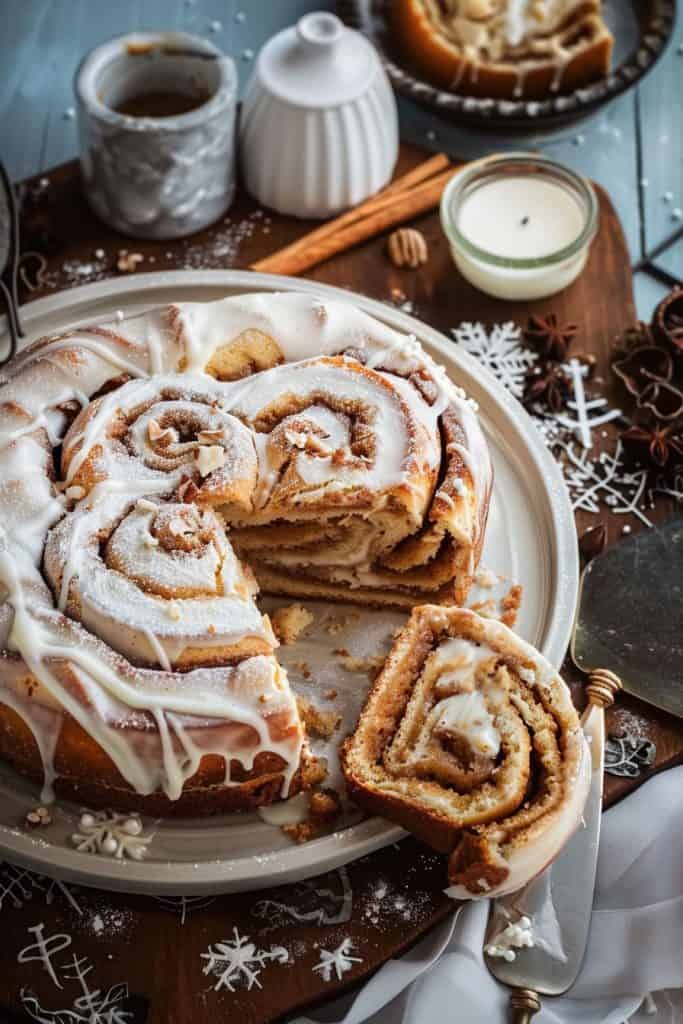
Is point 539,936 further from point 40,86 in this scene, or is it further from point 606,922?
point 40,86

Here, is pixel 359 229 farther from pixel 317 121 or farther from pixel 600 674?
pixel 600 674

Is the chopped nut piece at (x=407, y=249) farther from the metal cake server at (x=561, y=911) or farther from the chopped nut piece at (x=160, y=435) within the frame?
the metal cake server at (x=561, y=911)

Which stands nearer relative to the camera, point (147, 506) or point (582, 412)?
point (147, 506)

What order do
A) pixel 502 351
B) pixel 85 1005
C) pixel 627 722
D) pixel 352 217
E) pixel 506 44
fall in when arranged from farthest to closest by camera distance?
pixel 506 44, pixel 352 217, pixel 502 351, pixel 627 722, pixel 85 1005

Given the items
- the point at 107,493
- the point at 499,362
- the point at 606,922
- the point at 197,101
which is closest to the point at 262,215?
the point at 197,101

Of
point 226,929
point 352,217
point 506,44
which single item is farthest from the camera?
point 506,44

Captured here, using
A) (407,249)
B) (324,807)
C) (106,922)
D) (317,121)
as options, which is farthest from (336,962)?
(317,121)

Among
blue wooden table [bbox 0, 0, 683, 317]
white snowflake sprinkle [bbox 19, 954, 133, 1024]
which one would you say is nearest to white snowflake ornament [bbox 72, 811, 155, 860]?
white snowflake sprinkle [bbox 19, 954, 133, 1024]
